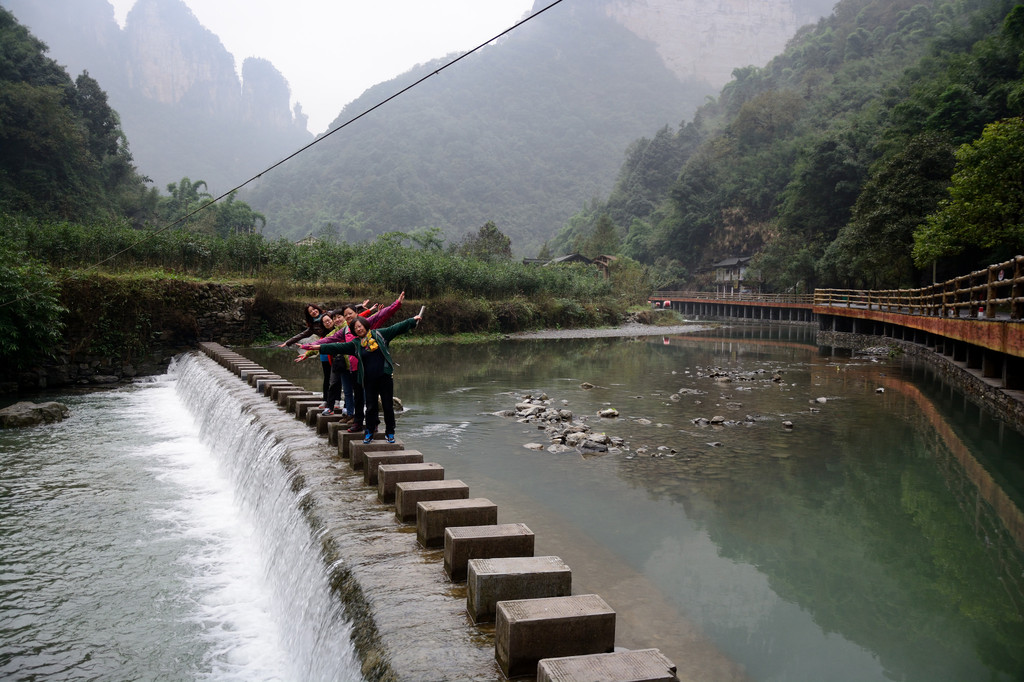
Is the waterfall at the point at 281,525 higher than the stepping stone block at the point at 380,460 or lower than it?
lower

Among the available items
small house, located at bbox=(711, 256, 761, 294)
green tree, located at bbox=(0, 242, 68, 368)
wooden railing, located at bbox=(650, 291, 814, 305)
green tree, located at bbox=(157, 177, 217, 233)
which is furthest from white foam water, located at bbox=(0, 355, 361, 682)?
small house, located at bbox=(711, 256, 761, 294)

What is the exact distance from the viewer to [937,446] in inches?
455

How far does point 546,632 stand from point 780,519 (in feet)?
17.8

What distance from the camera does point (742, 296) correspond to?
66312mm

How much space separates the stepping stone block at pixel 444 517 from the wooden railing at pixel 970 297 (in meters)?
11.1

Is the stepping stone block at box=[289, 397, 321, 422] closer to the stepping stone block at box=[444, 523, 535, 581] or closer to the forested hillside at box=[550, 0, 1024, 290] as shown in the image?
the stepping stone block at box=[444, 523, 535, 581]

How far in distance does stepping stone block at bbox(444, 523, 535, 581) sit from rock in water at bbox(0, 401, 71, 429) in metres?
12.5

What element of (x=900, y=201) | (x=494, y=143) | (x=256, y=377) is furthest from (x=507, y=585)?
(x=494, y=143)

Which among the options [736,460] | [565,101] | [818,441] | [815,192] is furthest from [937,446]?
[565,101]

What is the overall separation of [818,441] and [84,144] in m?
52.5

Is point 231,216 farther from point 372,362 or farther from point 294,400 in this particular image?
point 372,362

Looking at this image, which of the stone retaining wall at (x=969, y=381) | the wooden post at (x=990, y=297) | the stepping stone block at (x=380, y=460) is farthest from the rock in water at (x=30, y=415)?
the wooden post at (x=990, y=297)

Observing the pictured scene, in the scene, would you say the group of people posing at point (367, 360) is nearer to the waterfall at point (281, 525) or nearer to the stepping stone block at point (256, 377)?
the waterfall at point (281, 525)

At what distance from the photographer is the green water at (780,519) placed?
5.08m
